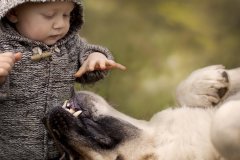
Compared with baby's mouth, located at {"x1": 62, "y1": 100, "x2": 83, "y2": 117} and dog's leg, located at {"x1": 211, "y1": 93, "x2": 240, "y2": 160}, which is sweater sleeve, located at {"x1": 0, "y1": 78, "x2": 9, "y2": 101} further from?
dog's leg, located at {"x1": 211, "y1": 93, "x2": 240, "y2": 160}

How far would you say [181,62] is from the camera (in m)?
5.97

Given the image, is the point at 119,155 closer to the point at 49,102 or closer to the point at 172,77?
the point at 49,102

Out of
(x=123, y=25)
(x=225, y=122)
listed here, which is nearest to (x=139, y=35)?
(x=123, y=25)

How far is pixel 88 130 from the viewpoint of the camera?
3.02m

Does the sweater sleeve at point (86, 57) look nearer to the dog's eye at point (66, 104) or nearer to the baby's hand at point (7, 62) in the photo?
the dog's eye at point (66, 104)

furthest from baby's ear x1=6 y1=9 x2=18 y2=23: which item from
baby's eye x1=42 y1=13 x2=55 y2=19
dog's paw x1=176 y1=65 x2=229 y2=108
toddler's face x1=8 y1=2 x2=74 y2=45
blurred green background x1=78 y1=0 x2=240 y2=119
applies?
blurred green background x1=78 y1=0 x2=240 y2=119

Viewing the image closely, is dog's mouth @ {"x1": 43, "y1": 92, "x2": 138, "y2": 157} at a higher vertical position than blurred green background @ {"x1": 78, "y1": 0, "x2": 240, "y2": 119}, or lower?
higher

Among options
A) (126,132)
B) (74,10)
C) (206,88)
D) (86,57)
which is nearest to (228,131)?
(126,132)

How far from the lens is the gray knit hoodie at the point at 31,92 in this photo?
307 centimetres

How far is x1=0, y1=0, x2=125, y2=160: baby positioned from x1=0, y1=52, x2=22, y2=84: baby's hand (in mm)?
68

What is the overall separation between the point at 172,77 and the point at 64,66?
2766 mm

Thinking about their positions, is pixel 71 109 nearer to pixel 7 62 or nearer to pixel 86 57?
pixel 86 57

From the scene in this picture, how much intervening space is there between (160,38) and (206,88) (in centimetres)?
288

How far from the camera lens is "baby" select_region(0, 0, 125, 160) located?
3.04 meters
